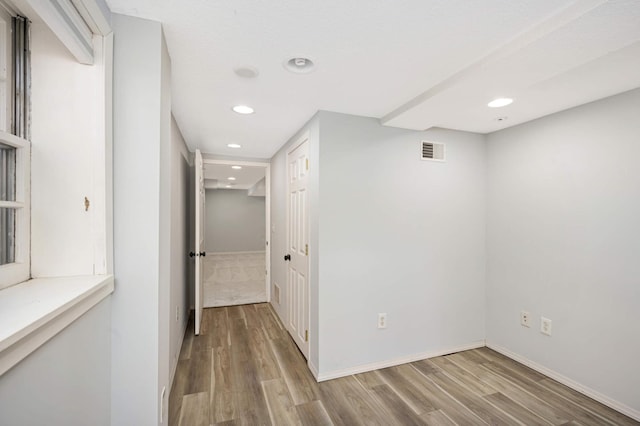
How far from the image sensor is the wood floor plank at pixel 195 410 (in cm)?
177

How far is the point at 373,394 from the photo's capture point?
2051 mm

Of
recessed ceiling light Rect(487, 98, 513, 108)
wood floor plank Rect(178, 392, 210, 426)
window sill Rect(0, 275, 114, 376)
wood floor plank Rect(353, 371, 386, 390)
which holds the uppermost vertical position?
recessed ceiling light Rect(487, 98, 513, 108)

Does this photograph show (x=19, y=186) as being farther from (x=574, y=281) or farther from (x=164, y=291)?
(x=574, y=281)

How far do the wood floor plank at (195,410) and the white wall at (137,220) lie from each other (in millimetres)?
765

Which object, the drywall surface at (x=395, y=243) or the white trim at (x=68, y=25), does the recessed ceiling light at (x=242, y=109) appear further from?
the white trim at (x=68, y=25)

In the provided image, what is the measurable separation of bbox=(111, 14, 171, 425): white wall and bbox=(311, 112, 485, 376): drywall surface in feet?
4.10

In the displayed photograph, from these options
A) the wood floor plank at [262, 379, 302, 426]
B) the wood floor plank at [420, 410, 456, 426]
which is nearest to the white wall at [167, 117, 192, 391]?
the wood floor plank at [262, 379, 302, 426]

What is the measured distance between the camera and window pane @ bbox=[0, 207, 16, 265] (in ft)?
2.90

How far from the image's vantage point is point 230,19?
117cm

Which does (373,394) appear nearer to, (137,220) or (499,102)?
(137,220)

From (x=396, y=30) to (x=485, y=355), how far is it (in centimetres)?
289

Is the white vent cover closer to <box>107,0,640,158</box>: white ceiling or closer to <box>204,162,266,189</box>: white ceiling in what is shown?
<box>107,0,640,158</box>: white ceiling

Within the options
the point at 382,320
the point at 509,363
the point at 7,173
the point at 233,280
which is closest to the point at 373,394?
the point at 382,320

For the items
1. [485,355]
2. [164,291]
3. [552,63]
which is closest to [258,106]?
[164,291]
